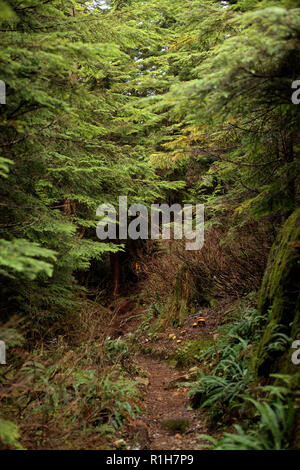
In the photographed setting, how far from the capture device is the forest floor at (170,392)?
159 inches

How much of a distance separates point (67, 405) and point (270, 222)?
191 inches

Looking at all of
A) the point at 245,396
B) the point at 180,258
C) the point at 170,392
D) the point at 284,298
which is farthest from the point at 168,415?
the point at 180,258

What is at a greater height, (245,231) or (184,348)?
(245,231)

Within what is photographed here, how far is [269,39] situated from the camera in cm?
308

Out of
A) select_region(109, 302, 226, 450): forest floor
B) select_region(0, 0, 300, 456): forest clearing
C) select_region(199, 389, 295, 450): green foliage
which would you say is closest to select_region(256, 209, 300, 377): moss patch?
select_region(0, 0, 300, 456): forest clearing

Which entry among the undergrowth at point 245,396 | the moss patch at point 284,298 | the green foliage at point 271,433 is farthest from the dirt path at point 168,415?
the moss patch at point 284,298

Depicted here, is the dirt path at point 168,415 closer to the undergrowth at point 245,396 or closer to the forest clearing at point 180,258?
the forest clearing at point 180,258

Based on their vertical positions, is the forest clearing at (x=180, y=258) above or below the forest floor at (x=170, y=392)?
above

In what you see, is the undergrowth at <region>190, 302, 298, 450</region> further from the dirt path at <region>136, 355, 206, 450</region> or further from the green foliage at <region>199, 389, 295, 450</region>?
the dirt path at <region>136, 355, 206, 450</region>

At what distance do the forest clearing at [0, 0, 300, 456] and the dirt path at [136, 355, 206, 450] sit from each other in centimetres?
3

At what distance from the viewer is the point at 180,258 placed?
8.88 m
